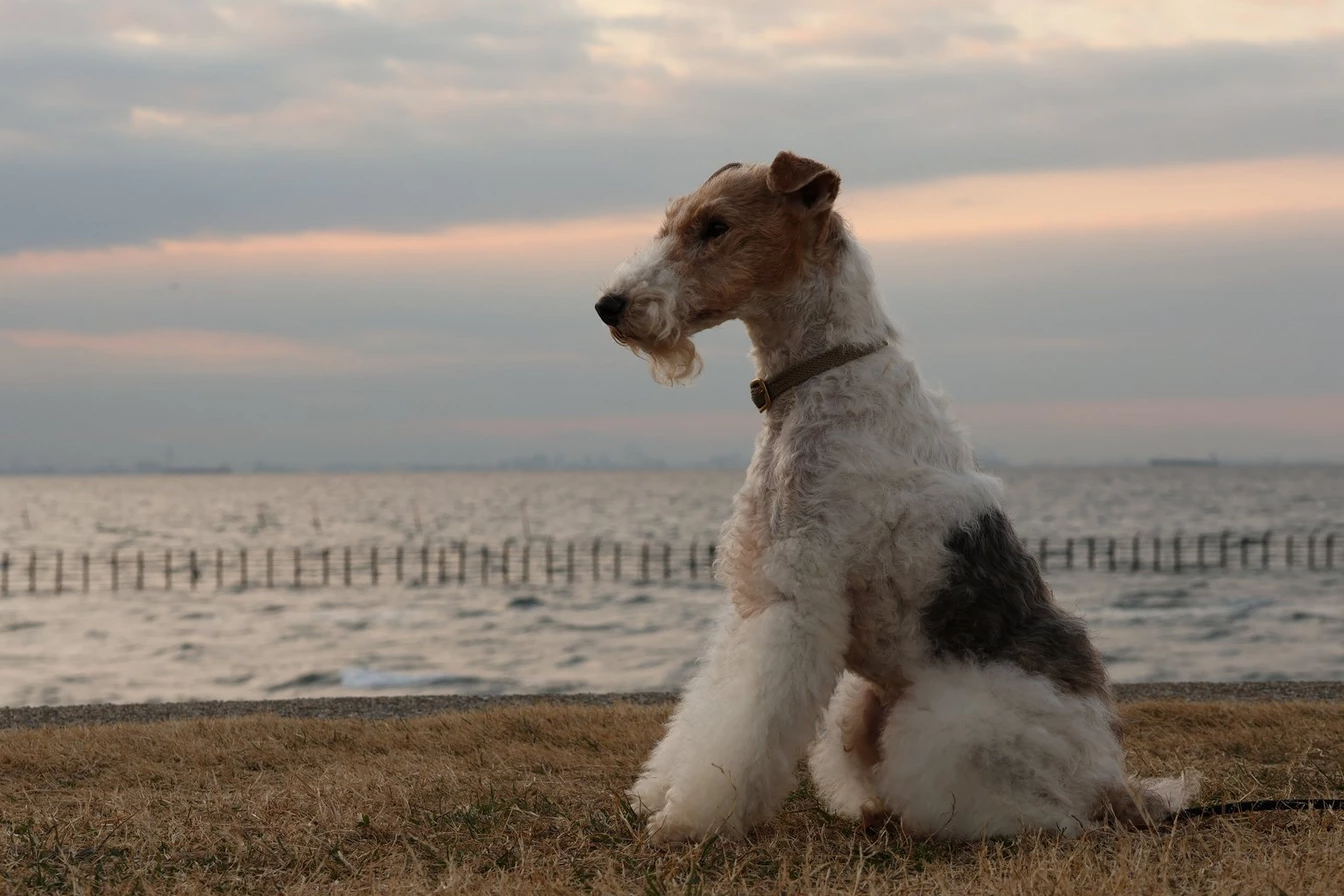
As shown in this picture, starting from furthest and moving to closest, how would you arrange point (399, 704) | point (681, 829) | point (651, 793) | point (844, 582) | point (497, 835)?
point (399, 704) → point (497, 835) → point (651, 793) → point (681, 829) → point (844, 582)

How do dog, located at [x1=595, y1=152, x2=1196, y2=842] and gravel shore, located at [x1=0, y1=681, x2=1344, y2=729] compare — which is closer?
dog, located at [x1=595, y1=152, x2=1196, y2=842]

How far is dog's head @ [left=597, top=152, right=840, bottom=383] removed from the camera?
453cm

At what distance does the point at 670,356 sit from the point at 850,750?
75.5 inches

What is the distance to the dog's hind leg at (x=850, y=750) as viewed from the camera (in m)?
5.09

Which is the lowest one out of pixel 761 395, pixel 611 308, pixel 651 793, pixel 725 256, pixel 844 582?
pixel 651 793

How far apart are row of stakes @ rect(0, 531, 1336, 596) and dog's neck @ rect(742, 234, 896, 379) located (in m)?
48.2

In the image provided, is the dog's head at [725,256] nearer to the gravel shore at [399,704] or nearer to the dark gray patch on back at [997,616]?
the dark gray patch on back at [997,616]

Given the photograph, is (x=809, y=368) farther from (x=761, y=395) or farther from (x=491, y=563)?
(x=491, y=563)

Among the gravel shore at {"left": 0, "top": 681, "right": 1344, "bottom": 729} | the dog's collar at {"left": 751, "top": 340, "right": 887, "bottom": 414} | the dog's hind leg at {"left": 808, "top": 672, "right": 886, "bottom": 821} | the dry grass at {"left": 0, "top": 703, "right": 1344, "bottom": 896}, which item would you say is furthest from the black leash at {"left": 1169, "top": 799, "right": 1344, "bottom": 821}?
the gravel shore at {"left": 0, "top": 681, "right": 1344, "bottom": 729}

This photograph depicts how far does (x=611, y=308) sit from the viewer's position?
451cm

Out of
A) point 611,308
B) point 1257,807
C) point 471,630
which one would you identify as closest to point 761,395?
point 611,308

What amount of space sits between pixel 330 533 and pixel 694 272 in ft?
302

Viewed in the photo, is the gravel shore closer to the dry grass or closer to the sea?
the sea

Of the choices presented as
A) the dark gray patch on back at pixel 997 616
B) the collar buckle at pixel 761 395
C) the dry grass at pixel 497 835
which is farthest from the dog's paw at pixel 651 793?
the collar buckle at pixel 761 395
